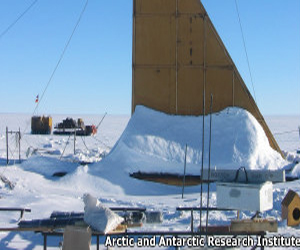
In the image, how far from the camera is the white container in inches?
272

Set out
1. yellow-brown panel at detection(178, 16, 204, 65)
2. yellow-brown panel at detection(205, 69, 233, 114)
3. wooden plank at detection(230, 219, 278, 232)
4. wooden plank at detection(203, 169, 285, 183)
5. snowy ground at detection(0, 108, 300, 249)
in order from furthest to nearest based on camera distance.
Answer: yellow-brown panel at detection(178, 16, 204, 65)
yellow-brown panel at detection(205, 69, 233, 114)
snowy ground at detection(0, 108, 300, 249)
wooden plank at detection(230, 219, 278, 232)
wooden plank at detection(203, 169, 285, 183)

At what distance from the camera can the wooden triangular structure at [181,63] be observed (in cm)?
1577

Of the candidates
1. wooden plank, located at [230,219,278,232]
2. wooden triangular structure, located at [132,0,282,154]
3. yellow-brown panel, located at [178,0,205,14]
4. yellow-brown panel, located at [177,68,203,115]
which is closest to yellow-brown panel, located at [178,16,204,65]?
wooden triangular structure, located at [132,0,282,154]

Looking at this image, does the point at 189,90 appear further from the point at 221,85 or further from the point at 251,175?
the point at 251,175

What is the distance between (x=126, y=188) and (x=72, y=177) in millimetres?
1643

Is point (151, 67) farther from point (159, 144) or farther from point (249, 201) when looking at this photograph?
point (249, 201)

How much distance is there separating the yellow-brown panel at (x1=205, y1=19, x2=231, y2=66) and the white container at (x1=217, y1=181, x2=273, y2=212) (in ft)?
29.7

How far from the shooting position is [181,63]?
52.3 feet

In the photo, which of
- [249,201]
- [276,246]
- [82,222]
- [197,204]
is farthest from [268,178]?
[197,204]

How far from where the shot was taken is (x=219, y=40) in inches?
622

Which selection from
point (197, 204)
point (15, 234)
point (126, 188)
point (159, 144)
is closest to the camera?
point (15, 234)

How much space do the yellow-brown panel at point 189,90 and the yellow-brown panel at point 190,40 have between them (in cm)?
34

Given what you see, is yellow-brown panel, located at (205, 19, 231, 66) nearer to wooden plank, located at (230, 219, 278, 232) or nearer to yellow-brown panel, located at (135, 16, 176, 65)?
yellow-brown panel, located at (135, 16, 176, 65)

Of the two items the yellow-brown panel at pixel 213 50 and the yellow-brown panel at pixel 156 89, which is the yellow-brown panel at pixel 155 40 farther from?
the yellow-brown panel at pixel 213 50
